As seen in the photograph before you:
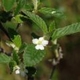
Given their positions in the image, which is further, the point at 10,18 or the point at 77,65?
the point at 77,65

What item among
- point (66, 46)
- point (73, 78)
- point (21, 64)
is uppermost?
point (21, 64)

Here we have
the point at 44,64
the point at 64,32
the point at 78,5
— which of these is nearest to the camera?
the point at 64,32

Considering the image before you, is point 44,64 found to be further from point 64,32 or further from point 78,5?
point 64,32

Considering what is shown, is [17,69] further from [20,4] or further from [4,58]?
[20,4]

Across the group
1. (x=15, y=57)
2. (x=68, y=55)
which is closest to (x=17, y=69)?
(x=15, y=57)

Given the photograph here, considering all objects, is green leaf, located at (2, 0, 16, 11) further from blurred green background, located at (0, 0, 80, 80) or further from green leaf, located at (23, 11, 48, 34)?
blurred green background, located at (0, 0, 80, 80)

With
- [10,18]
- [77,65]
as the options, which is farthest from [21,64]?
[77,65]

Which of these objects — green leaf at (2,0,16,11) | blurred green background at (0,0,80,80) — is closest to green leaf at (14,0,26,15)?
green leaf at (2,0,16,11)

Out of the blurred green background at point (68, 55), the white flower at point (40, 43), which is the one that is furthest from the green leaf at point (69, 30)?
the blurred green background at point (68, 55)

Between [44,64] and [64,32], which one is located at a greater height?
→ [64,32]
